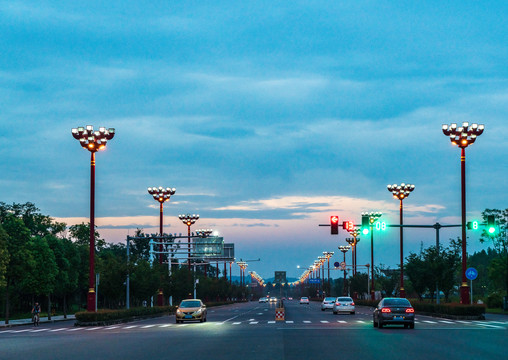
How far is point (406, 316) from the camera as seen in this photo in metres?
36.0

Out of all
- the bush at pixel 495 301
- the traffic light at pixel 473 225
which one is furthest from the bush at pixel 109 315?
the bush at pixel 495 301

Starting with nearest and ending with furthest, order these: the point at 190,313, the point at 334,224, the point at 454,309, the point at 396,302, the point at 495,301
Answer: the point at 396,302, the point at 190,313, the point at 454,309, the point at 334,224, the point at 495,301

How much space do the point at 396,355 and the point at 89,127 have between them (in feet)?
103

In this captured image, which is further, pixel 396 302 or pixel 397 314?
A: pixel 396 302

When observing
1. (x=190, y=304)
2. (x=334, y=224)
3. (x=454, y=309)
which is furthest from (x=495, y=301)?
(x=190, y=304)

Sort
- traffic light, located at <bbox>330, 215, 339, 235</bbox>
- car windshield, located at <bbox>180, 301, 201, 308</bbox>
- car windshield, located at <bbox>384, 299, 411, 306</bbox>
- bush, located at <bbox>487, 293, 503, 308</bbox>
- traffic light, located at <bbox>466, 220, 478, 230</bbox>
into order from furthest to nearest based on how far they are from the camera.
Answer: bush, located at <bbox>487, 293, 503, 308</bbox>
traffic light, located at <bbox>330, 215, 339, 235</bbox>
traffic light, located at <bbox>466, 220, 478, 230</bbox>
car windshield, located at <bbox>180, 301, 201, 308</bbox>
car windshield, located at <bbox>384, 299, 411, 306</bbox>

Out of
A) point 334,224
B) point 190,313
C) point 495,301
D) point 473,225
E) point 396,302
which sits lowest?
point 495,301

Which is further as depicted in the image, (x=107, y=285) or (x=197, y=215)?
(x=197, y=215)

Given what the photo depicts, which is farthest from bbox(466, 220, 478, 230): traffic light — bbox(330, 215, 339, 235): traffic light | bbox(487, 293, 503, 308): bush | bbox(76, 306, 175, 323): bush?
bbox(487, 293, 503, 308): bush

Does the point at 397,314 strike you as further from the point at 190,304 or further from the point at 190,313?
the point at 190,304

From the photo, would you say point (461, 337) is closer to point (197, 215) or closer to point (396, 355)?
point (396, 355)

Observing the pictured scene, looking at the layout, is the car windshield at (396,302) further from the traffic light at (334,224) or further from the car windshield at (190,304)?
the car windshield at (190,304)

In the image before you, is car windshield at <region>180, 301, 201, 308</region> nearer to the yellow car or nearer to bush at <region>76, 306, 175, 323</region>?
the yellow car

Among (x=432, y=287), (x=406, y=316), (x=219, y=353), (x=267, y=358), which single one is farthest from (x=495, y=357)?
(x=432, y=287)
